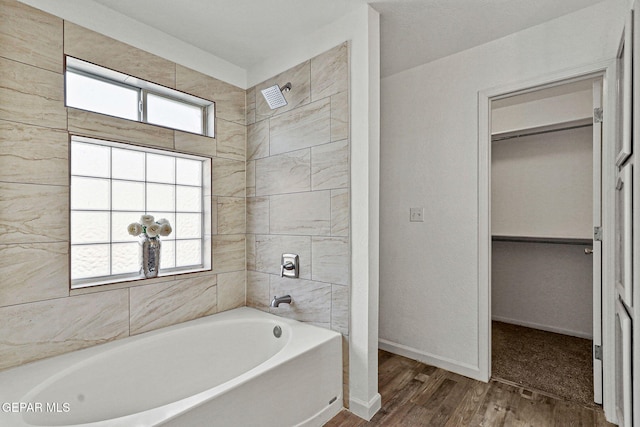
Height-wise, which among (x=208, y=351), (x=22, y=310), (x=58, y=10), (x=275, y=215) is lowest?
(x=208, y=351)

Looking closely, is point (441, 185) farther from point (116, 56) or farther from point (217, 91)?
point (116, 56)

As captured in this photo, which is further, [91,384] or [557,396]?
[557,396]

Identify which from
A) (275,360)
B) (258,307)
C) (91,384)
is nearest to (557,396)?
(275,360)

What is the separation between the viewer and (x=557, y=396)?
2.13m

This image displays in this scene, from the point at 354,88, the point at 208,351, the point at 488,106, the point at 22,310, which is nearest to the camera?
the point at 22,310

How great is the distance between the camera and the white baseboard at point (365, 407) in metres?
1.96

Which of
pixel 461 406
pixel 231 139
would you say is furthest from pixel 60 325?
pixel 461 406

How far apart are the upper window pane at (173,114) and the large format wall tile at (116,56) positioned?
15 cm

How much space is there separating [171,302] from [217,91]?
63.5 inches

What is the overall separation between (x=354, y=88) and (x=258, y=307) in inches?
70.7

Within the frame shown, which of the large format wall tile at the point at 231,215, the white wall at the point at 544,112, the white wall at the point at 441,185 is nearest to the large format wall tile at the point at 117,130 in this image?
the large format wall tile at the point at 231,215

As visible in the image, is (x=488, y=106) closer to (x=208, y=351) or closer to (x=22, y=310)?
(x=208, y=351)

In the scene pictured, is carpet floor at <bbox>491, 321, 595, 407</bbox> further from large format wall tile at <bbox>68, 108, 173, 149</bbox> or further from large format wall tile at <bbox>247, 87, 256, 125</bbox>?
large format wall tile at <bbox>68, 108, 173, 149</bbox>

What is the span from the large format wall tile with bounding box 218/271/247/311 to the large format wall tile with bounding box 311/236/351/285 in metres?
0.77
